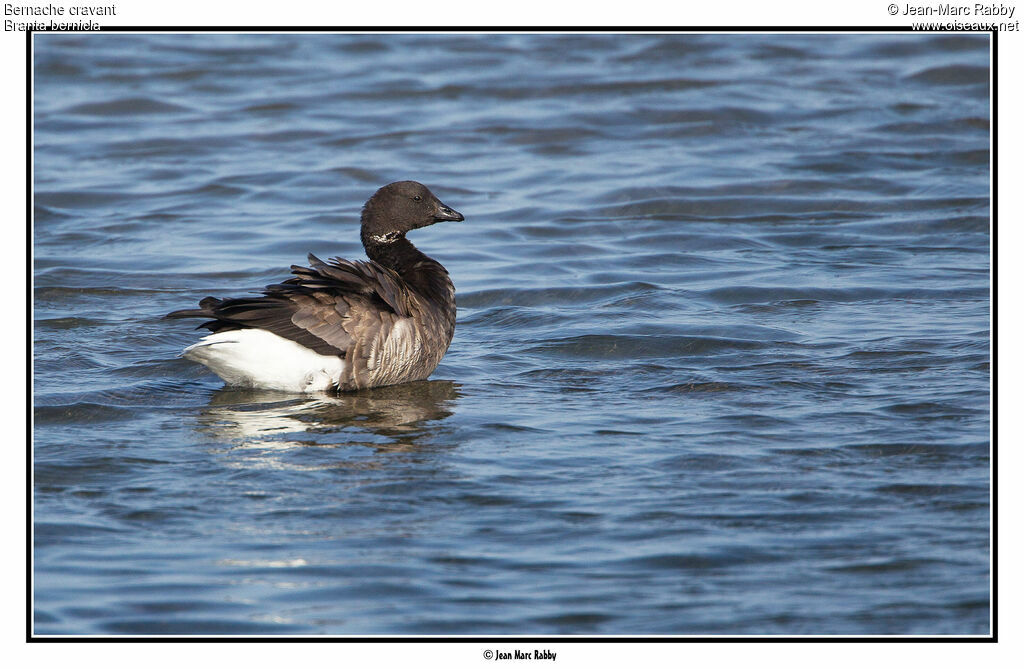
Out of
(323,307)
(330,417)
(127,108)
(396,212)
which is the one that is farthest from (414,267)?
(127,108)

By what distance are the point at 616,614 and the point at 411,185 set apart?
171 inches

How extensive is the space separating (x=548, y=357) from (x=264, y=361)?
207 centimetres

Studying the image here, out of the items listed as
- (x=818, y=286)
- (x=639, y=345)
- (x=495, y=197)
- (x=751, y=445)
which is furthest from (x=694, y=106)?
(x=751, y=445)

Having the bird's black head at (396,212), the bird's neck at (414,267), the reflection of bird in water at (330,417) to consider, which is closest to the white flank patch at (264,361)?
the reflection of bird in water at (330,417)

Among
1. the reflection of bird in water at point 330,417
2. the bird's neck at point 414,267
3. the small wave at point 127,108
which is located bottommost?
the reflection of bird in water at point 330,417

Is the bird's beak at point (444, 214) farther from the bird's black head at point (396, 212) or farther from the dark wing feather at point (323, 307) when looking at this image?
the dark wing feather at point (323, 307)

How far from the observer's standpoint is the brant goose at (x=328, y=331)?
700 centimetres

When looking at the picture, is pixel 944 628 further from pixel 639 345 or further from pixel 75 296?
pixel 75 296

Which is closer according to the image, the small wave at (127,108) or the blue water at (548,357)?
the blue water at (548,357)

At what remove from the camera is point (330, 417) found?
22.7 feet

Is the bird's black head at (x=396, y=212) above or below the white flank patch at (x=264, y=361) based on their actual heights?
above

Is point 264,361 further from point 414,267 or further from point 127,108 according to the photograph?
point 127,108

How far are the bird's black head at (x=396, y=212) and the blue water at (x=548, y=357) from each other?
957 millimetres

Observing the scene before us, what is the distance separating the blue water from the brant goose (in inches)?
7.1
